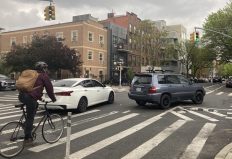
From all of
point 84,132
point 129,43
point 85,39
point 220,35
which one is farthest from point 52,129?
point 129,43

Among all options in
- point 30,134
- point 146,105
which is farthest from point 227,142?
point 146,105

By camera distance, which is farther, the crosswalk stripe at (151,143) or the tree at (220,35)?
the tree at (220,35)

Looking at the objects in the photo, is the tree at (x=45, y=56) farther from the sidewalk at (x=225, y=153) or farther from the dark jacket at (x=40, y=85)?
the sidewalk at (x=225, y=153)

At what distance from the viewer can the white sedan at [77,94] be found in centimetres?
1421

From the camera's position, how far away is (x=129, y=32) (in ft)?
224

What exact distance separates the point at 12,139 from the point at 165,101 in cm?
1041

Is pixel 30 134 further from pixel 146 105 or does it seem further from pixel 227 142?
pixel 146 105

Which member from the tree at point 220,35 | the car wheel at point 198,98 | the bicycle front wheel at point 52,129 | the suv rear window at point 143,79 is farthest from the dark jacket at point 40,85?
the tree at point 220,35

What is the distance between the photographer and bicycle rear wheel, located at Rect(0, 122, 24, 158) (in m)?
7.42

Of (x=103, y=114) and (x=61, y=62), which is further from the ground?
(x=61, y=62)

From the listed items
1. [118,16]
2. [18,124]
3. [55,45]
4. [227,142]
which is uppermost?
[118,16]

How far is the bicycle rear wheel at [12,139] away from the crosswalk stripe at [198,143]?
11.0 ft

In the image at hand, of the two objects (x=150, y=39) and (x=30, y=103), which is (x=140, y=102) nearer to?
(x=30, y=103)

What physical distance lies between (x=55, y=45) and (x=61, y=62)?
2.28 meters
